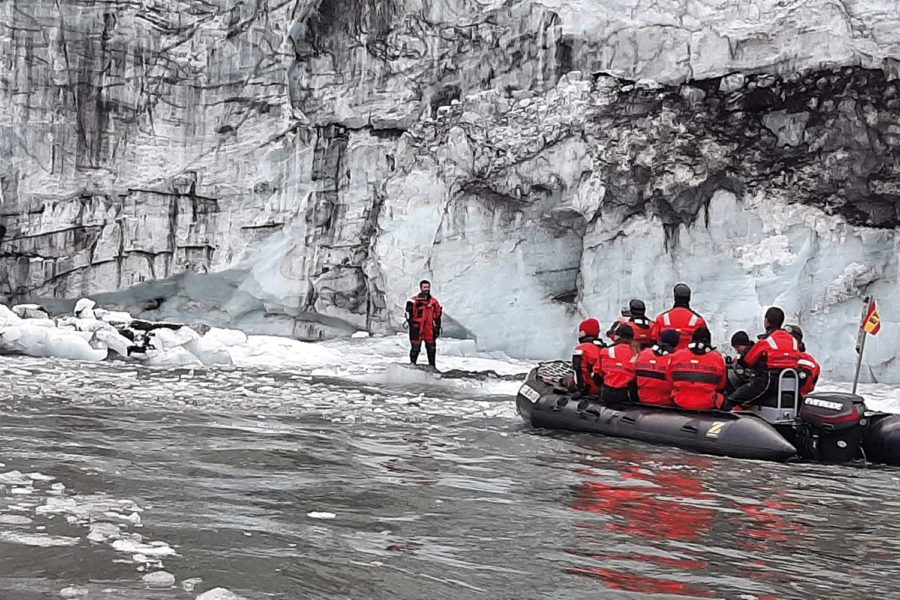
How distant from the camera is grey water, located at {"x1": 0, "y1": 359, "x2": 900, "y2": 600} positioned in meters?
3.36

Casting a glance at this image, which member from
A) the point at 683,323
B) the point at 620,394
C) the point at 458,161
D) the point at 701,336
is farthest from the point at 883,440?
the point at 458,161

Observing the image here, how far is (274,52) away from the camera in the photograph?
18.2m

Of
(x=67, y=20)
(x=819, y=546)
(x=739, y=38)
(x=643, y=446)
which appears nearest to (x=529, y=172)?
(x=739, y=38)

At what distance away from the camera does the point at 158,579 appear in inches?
124

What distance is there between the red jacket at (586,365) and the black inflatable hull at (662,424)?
0.72 ft

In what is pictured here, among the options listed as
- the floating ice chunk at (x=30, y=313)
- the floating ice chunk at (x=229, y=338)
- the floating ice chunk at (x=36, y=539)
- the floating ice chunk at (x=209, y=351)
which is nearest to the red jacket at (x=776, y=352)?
the floating ice chunk at (x=36, y=539)

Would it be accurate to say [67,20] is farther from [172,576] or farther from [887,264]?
[172,576]

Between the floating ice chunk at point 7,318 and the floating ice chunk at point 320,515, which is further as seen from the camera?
the floating ice chunk at point 7,318

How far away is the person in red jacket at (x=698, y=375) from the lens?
7.54 m

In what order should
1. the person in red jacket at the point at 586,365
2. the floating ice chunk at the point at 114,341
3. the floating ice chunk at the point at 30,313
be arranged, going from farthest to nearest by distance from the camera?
1. the floating ice chunk at the point at 30,313
2. the floating ice chunk at the point at 114,341
3. the person in red jacket at the point at 586,365

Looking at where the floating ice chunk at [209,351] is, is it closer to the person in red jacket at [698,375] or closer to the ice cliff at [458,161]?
the ice cliff at [458,161]

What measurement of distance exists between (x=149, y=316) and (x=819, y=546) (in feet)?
55.2

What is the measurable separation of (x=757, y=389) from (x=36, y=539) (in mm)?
5825

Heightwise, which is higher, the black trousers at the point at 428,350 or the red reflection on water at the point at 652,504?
the black trousers at the point at 428,350
